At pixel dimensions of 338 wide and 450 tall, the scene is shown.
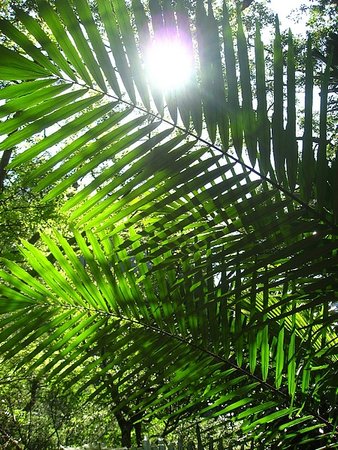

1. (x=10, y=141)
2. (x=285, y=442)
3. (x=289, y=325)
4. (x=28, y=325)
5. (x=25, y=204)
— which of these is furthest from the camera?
(x=25, y=204)

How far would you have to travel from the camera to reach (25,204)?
10.1 metres

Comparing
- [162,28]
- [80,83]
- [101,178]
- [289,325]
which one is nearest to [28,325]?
[101,178]

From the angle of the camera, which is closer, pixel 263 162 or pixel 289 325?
pixel 263 162

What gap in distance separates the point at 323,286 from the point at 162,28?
50 centimetres

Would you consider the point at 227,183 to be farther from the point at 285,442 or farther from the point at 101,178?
the point at 285,442

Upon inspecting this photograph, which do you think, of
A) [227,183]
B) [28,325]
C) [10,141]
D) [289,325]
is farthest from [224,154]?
[289,325]

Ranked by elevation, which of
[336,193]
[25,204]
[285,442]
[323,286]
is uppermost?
[25,204]

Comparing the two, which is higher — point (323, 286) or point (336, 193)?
point (336, 193)

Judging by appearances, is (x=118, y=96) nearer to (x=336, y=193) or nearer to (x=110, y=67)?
(x=110, y=67)

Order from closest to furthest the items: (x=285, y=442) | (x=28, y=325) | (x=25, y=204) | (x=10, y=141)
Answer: (x=10, y=141) → (x=28, y=325) → (x=285, y=442) → (x=25, y=204)

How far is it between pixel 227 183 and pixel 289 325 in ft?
2.84

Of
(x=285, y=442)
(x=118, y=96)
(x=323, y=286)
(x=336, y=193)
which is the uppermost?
(x=118, y=96)

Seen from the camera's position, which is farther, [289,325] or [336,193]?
[289,325]

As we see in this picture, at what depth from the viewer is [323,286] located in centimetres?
84
